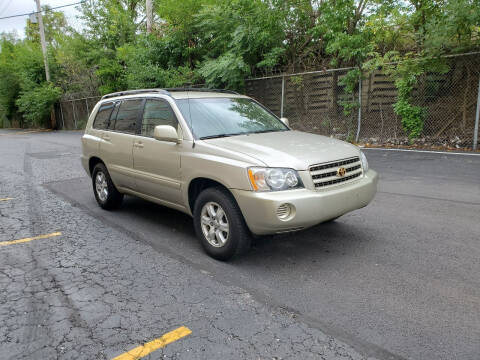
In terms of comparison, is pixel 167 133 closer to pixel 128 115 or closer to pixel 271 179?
pixel 271 179

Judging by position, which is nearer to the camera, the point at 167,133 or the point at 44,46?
the point at 167,133

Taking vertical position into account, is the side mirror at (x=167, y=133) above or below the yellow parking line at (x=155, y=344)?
above

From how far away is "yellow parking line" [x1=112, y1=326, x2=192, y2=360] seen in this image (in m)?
2.61

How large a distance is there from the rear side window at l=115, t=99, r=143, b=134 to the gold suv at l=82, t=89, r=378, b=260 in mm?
15

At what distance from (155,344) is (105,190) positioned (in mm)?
3881

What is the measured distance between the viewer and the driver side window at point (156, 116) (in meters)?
4.77

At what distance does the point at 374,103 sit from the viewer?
12273 mm

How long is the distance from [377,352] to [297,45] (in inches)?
553

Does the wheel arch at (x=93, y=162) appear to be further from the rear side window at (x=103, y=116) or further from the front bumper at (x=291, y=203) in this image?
the front bumper at (x=291, y=203)

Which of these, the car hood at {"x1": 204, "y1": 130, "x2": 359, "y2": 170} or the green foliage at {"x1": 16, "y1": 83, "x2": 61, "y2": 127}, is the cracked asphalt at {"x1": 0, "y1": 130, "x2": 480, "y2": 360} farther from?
the green foliage at {"x1": 16, "y1": 83, "x2": 61, "y2": 127}

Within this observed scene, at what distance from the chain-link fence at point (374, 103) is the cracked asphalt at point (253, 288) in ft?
18.0

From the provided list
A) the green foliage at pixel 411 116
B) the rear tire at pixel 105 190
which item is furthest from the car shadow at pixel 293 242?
the green foliage at pixel 411 116

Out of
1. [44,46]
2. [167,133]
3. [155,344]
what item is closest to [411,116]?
[167,133]

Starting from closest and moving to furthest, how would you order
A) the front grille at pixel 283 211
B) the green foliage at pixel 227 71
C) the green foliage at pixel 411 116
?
1. the front grille at pixel 283 211
2. the green foliage at pixel 411 116
3. the green foliage at pixel 227 71
